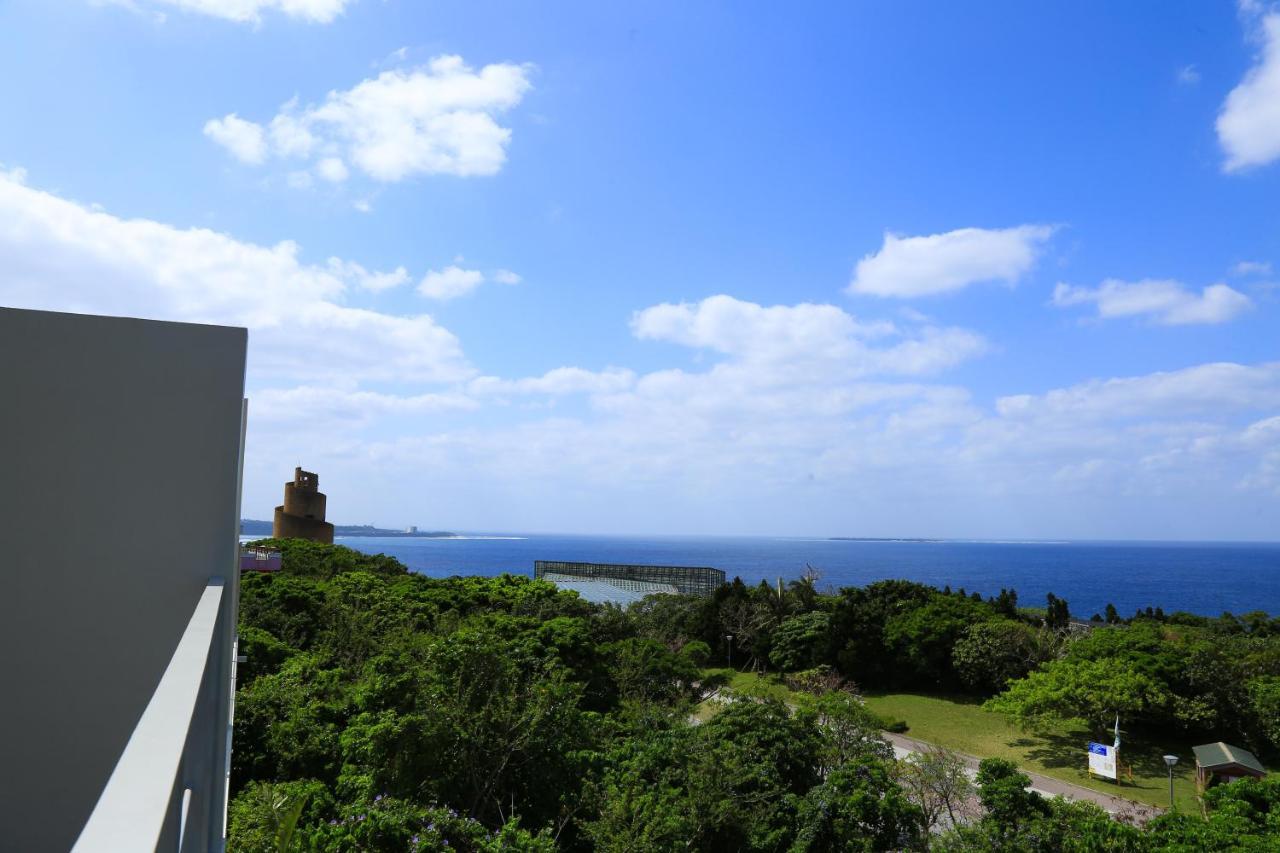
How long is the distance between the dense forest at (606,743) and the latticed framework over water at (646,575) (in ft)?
42.1

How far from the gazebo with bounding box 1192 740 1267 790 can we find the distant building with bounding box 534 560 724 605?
1788 centimetres

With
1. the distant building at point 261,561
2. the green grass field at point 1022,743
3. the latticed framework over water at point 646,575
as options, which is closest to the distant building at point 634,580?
the latticed framework over water at point 646,575

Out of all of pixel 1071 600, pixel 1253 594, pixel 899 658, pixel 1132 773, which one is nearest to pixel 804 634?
pixel 899 658

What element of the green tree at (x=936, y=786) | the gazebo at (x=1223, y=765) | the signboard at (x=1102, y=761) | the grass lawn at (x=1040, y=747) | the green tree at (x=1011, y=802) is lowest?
the grass lawn at (x=1040, y=747)

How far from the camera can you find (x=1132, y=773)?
592 inches

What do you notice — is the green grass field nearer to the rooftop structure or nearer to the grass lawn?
the grass lawn

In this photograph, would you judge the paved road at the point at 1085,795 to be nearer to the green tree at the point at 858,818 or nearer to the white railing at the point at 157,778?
the green tree at the point at 858,818

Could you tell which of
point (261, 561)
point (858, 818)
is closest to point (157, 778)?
point (858, 818)

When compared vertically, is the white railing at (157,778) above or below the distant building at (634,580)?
above

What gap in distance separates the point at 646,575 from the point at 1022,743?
19.4m

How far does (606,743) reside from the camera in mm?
10258

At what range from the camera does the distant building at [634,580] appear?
31.2 meters

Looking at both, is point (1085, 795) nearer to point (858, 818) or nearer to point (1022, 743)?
point (1022, 743)

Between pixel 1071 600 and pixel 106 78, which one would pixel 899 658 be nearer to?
pixel 106 78
